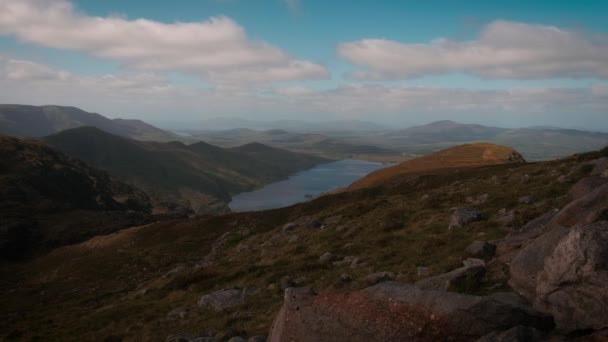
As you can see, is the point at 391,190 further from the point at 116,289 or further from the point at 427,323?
the point at 427,323

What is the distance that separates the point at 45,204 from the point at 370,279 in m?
110

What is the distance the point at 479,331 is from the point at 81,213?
107976mm

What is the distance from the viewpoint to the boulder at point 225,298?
75.8ft

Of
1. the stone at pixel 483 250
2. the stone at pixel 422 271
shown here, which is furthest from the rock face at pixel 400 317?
the stone at pixel 483 250

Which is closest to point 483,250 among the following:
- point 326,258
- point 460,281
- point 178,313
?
point 460,281

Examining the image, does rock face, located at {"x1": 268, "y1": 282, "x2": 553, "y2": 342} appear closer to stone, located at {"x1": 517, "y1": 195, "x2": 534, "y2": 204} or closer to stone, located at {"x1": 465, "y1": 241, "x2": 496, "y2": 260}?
stone, located at {"x1": 465, "y1": 241, "x2": 496, "y2": 260}

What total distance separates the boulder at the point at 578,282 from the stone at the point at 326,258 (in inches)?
618

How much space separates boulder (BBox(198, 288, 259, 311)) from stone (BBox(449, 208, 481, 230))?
13.6 meters

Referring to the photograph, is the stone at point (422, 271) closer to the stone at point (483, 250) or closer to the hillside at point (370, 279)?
the hillside at point (370, 279)

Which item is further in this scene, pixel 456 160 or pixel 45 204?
pixel 456 160

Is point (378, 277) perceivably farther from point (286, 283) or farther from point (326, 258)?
point (326, 258)

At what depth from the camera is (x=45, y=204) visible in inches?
3981

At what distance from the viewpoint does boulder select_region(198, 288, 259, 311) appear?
23.1 m

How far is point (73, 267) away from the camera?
182ft
